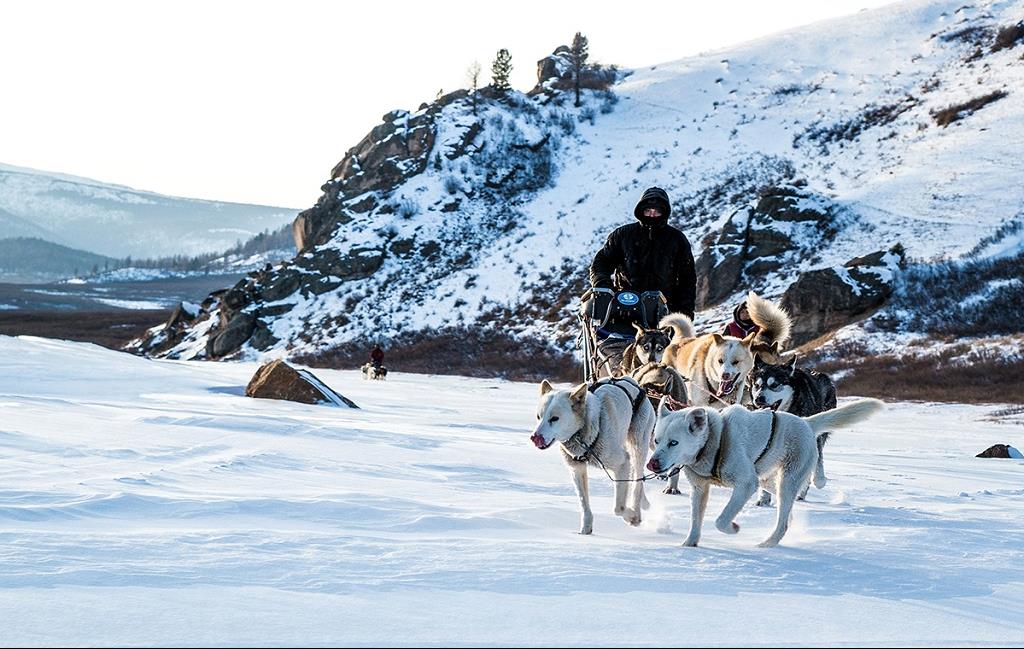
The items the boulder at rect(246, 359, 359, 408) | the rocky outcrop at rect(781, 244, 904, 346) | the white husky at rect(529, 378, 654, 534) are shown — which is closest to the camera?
the white husky at rect(529, 378, 654, 534)

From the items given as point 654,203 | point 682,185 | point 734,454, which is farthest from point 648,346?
point 682,185

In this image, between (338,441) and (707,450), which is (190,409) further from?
(707,450)

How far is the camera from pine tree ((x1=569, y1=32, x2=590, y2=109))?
208 ft

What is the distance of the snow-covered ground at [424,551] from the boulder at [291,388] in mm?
4830

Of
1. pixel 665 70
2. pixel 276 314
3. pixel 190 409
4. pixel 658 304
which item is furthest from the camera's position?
pixel 665 70

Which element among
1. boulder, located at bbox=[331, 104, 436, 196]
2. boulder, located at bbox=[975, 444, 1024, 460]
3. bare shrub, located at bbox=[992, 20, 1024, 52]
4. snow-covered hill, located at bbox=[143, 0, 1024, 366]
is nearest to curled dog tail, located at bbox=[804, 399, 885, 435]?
boulder, located at bbox=[975, 444, 1024, 460]

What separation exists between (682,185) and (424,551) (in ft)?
156

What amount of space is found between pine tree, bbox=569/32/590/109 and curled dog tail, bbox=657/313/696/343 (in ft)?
187

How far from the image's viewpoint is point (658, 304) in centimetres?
812

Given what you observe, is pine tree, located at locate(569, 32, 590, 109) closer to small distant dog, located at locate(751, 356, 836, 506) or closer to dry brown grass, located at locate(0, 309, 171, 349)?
dry brown grass, located at locate(0, 309, 171, 349)

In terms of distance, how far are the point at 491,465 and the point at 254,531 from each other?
12.4ft

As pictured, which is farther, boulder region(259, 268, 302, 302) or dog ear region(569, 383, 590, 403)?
boulder region(259, 268, 302, 302)

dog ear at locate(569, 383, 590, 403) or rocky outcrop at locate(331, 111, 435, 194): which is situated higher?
rocky outcrop at locate(331, 111, 435, 194)

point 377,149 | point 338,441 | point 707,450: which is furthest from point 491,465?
point 377,149
